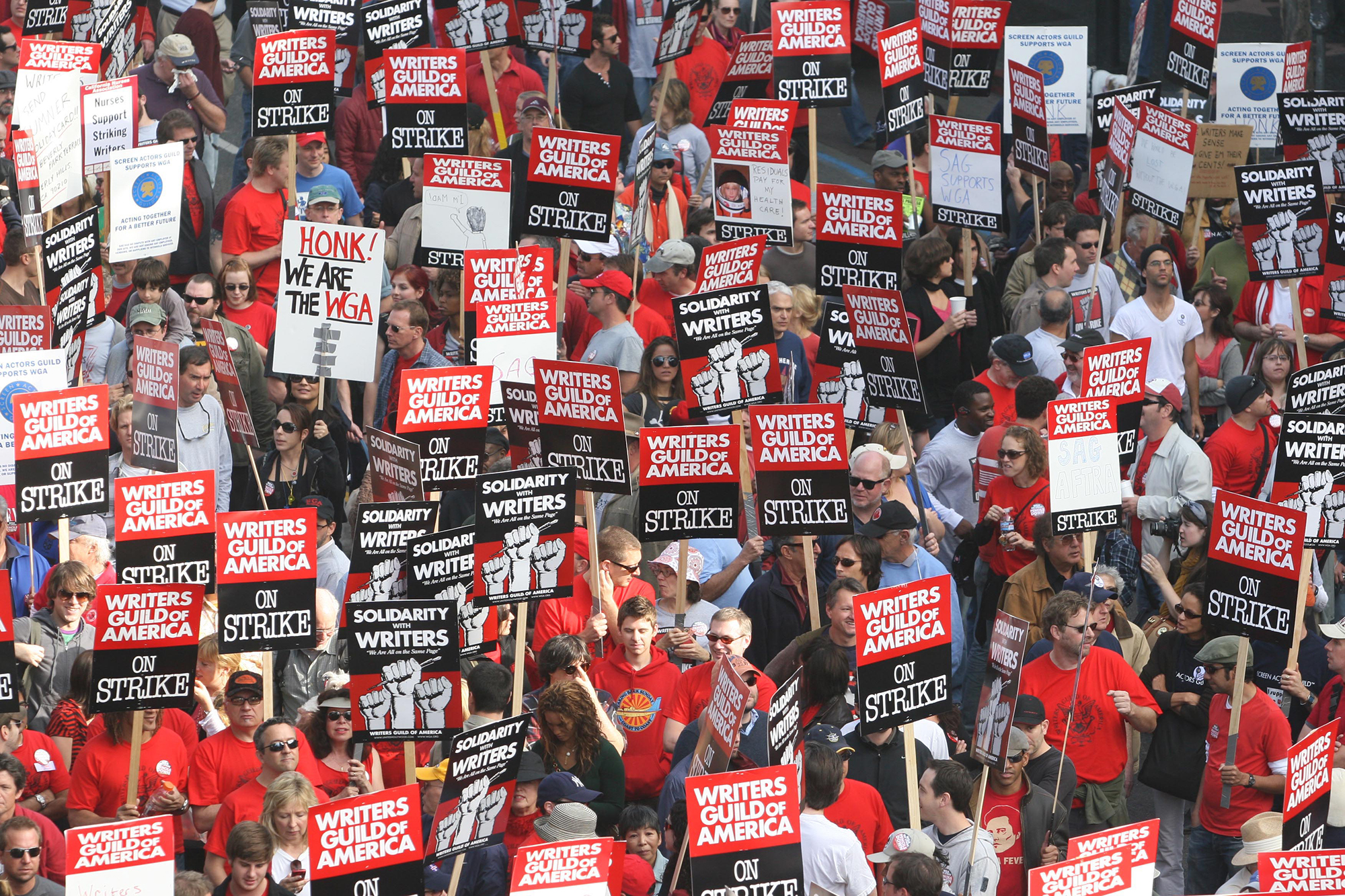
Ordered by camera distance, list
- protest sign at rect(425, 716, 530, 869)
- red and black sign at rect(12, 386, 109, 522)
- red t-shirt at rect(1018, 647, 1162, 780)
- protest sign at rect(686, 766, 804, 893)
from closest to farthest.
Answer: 1. protest sign at rect(686, 766, 804, 893)
2. protest sign at rect(425, 716, 530, 869)
3. red t-shirt at rect(1018, 647, 1162, 780)
4. red and black sign at rect(12, 386, 109, 522)

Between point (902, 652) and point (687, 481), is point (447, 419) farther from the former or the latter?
point (902, 652)

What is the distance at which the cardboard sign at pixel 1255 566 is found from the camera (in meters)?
10.2

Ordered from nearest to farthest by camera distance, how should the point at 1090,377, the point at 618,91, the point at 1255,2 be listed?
the point at 1090,377 < the point at 618,91 < the point at 1255,2

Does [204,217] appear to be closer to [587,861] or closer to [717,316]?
[717,316]

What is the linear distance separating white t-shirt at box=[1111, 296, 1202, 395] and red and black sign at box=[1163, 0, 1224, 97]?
355cm

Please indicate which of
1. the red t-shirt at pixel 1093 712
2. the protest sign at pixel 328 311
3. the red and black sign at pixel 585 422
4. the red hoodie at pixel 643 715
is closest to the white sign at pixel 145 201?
the protest sign at pixel 328 311

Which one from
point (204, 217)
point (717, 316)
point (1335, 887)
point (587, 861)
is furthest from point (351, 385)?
point (1335, 887)

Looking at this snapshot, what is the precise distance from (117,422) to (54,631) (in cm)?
217

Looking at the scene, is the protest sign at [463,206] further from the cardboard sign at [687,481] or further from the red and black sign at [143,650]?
the red and black sign at [143,650]

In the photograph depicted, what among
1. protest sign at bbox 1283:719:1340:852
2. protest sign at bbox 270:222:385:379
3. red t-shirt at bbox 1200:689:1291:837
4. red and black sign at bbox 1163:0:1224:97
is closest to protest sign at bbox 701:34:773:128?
red and black sign at bbox 1163:0:1224:97

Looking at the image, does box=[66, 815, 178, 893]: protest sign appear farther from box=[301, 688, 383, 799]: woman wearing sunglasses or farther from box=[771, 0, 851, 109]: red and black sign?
box=[771, 0, 851, 109]: red and black sign

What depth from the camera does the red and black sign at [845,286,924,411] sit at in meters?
12.6

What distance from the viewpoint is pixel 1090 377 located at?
39.6 feet

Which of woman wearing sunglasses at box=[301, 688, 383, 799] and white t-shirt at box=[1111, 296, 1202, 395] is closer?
woman wearing sunglasses at box=[301, 688, 383, 799]
